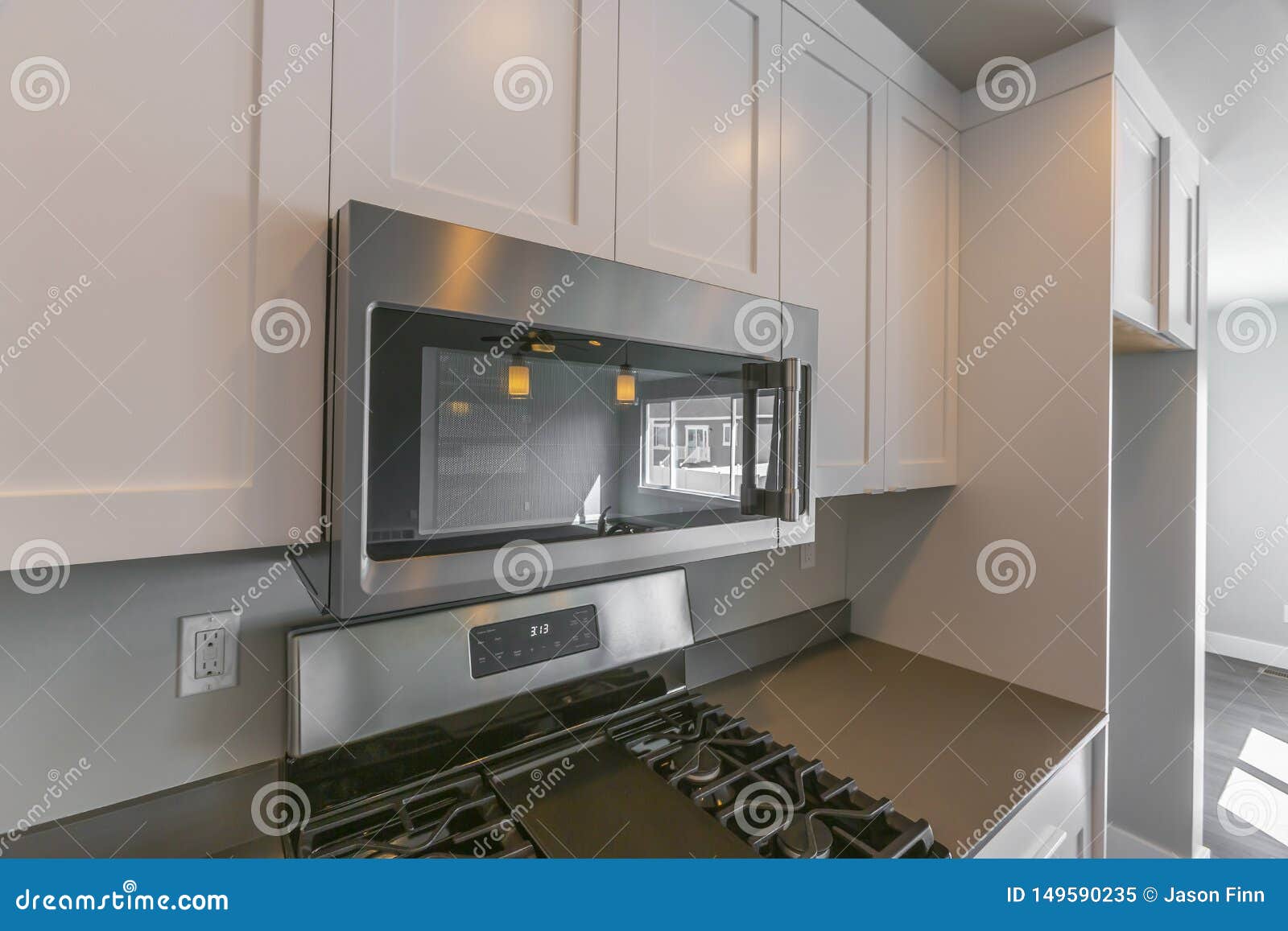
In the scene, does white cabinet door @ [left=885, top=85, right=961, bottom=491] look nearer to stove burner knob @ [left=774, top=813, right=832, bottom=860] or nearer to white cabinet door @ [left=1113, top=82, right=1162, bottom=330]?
white cabinet door @ [left=1113, top=82, right=1162, bottom=330]

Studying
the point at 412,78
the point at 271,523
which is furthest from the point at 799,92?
the point at 271,523

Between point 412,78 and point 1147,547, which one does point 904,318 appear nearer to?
point 412,78

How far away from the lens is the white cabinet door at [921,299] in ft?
4.33

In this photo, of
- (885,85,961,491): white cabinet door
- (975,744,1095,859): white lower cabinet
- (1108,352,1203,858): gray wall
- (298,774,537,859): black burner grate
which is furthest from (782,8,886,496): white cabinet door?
(1108,352,1203,858): gray wall

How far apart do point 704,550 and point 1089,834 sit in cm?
116

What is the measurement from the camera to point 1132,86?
1379 mm

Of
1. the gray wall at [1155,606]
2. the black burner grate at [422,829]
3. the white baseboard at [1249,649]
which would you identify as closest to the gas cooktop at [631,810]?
the black burner grate at [422,829]

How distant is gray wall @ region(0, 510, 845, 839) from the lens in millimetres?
701

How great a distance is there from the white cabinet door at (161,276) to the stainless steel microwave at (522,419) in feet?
0.19

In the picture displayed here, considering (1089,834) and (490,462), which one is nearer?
(490,462)

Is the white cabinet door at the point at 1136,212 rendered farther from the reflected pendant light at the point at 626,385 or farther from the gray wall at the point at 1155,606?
the reflected pendant light at the point at 626,385

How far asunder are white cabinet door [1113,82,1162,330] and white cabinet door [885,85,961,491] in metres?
0.32

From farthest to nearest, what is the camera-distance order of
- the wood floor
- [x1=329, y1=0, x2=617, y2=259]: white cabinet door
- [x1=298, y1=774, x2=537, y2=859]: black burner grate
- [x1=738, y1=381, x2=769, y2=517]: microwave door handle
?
the wood floor, [x1=738, y1=381, x2=769, y2=517]: microwave door handle, [x1=298, y1=774, x2=537, y2=859]: black burner grate, [x1=329, y1=0, x2=617, y2=259]: white cabinet door

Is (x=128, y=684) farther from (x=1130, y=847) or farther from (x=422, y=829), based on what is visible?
(x=1130, y=847)
